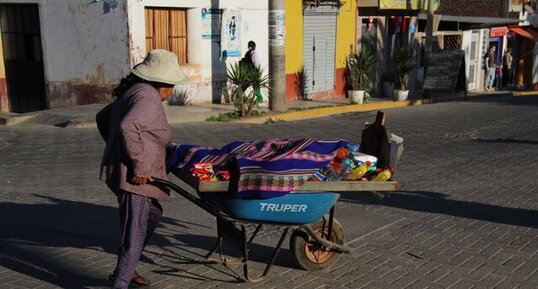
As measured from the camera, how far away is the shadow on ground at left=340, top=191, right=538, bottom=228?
6555 millimetres

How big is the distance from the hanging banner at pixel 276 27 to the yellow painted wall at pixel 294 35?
2952 mm

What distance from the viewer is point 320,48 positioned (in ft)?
64.8

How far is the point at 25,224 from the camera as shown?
6.07m

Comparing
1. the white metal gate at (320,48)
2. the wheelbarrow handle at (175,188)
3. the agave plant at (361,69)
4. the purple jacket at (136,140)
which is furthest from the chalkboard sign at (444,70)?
the purple jacket at (136,140)

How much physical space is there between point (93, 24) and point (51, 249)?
378 inches

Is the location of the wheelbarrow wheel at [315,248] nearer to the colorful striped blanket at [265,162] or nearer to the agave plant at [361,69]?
the colorful striped blanket at [265,162]

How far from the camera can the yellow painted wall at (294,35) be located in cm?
1806

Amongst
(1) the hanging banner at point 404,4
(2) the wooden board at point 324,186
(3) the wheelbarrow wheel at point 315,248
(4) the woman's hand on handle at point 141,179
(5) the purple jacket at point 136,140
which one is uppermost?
(1) the hanging banner at point 404,4

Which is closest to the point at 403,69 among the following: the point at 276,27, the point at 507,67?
the point at 276,27

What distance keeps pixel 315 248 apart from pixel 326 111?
12099mm

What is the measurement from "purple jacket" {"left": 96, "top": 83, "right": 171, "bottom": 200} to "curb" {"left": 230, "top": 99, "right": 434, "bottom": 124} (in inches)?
387

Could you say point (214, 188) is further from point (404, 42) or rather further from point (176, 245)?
point (404, 42)

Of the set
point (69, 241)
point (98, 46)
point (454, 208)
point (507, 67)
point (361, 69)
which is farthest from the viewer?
point (507, 67)

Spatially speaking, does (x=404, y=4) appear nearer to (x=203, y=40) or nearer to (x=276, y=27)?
(x=276, y=27)
